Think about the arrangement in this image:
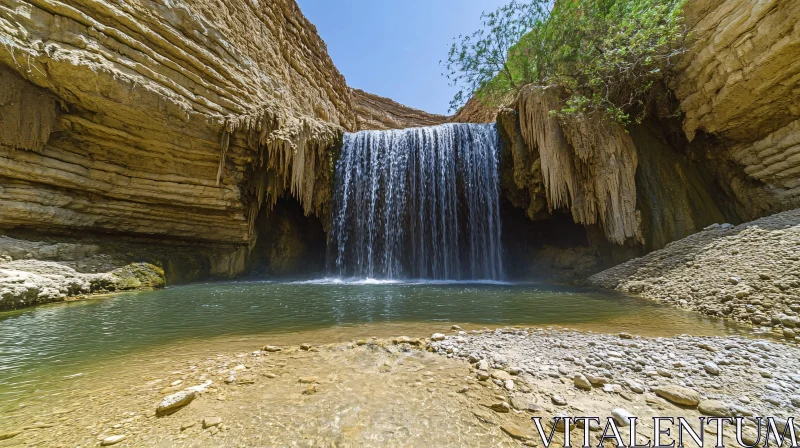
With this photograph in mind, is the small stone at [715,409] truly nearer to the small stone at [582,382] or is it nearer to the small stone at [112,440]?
the small stone at [582,382]

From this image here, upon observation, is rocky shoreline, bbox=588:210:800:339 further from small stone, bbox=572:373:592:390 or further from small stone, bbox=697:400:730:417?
small stone, bbox=572:373:592:390

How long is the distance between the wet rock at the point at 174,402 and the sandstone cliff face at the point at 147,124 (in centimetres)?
1066

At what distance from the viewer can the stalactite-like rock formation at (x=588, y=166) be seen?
992 centimetres

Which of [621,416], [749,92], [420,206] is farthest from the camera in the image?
[420,206]

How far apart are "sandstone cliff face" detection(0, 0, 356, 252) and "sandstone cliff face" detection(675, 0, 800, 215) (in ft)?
45.8

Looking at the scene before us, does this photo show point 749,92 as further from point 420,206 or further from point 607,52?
point 420,206

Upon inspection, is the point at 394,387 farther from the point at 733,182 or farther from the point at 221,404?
the point at 733,182

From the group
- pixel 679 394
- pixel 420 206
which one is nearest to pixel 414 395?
pixel 679 394

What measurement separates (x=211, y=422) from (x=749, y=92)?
1382cm

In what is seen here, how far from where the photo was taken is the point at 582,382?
7.06 feet

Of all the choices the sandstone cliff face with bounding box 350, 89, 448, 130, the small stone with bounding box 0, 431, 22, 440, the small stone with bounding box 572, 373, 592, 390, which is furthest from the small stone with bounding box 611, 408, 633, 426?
the sandstone cliff face with bounding box 350, 89, 448, 130

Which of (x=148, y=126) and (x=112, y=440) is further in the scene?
(x=148, y=126)

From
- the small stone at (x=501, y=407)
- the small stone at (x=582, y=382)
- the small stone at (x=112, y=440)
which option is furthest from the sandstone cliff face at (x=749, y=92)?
the small stone at (x=112, y=440)

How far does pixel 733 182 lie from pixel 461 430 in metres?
14.1
